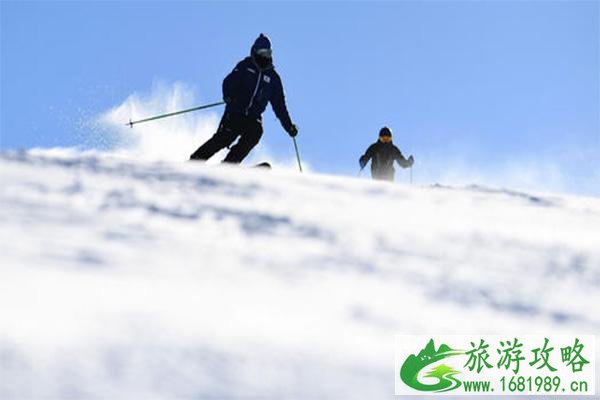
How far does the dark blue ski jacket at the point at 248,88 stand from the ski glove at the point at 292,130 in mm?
727

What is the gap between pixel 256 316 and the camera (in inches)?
107

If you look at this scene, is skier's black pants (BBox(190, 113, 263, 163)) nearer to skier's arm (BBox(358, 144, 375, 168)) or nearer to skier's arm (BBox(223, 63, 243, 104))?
skier's arm (BBox(223, 63, 243, 104))

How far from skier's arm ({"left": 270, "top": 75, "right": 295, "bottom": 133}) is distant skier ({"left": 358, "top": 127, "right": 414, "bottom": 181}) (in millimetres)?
3426

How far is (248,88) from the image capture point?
29.2 feet

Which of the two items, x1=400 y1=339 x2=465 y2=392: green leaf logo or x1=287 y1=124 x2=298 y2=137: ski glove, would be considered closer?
x1=400 y1=339 x2=465 y2=392: green leaf logo

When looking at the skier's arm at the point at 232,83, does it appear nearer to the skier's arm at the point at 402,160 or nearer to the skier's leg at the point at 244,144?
the skier's leg at the point at 244,144

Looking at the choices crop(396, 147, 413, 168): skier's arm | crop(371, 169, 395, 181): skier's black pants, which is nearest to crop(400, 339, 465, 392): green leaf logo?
crop(371, 169, 395, 181): skier's black pants

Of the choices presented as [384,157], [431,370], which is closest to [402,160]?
[384,157]

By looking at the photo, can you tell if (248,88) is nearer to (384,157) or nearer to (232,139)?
(232,139)

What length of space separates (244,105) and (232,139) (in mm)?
325

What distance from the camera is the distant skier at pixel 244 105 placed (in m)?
8.83

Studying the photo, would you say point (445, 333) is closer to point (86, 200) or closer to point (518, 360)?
point (518, 360)

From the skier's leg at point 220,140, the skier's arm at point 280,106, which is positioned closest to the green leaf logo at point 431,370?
the skier's leg at point 220,140

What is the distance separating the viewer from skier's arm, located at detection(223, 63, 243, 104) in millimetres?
8867
